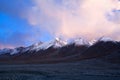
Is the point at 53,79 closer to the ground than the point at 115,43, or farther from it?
closer to the ground

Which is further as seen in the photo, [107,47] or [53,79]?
[107,47]

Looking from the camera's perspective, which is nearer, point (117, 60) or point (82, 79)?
point (82, 79)

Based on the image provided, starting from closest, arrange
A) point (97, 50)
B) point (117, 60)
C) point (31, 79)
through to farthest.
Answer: point (31, 79), point (117, 60), point (97, 50)

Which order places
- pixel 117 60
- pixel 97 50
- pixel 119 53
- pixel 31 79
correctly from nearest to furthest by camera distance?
1. pixel 31 79
2. pixel 117 60
3. pixel 119 53
4. pixel 97 50

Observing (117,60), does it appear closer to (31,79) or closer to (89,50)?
(89,50)

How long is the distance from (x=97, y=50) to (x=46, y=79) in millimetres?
135942

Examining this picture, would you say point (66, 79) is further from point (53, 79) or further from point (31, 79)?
point (31, 79)

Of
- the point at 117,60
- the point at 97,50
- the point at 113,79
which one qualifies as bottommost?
the point at 113,79

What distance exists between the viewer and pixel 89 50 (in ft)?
629

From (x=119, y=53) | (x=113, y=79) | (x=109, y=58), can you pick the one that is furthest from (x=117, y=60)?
(x=113, y=79)

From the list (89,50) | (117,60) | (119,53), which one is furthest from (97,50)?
(117,60)

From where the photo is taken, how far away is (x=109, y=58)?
13412 cm

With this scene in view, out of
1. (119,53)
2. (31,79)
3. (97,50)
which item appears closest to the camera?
(31,79)

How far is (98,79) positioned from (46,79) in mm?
9981
